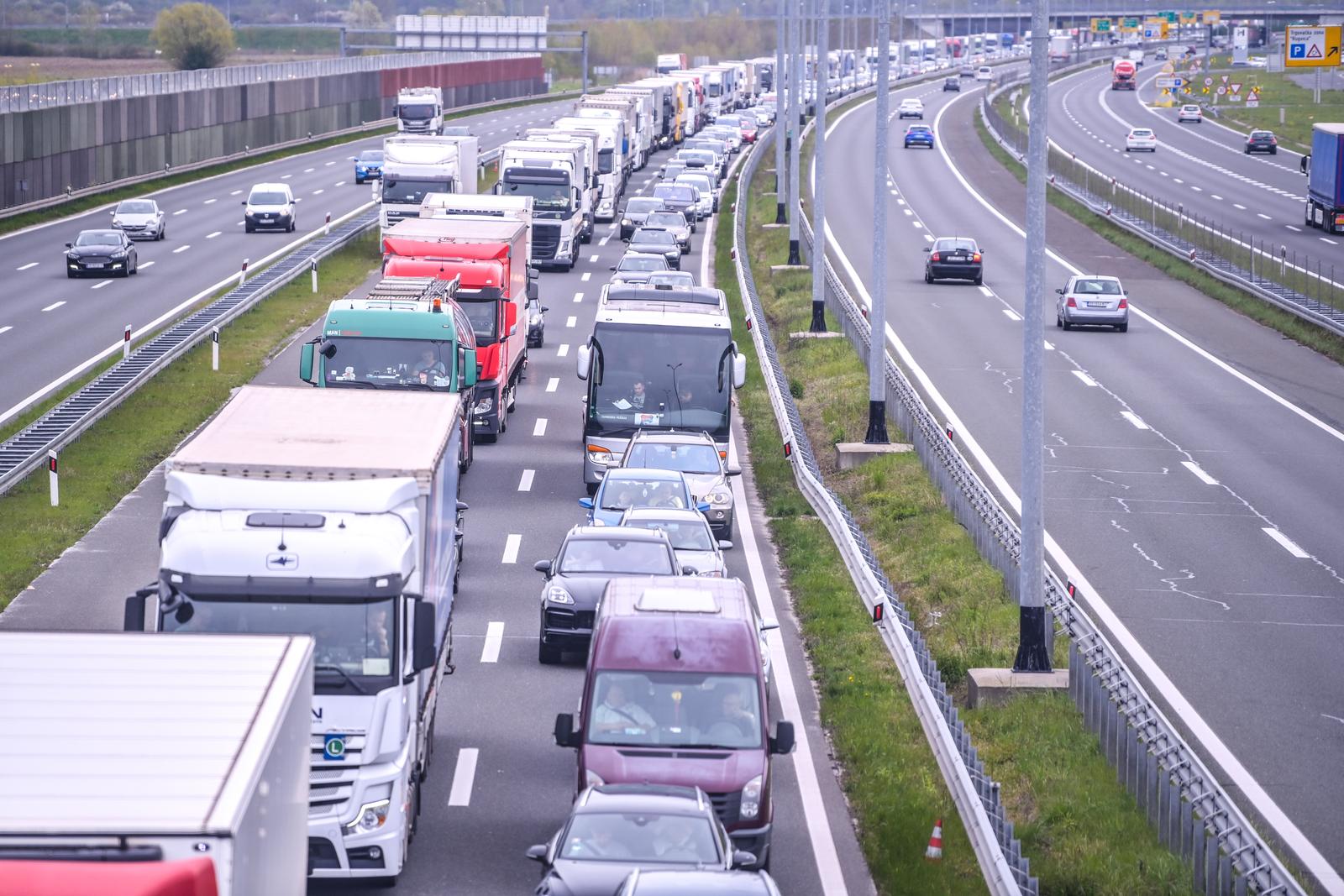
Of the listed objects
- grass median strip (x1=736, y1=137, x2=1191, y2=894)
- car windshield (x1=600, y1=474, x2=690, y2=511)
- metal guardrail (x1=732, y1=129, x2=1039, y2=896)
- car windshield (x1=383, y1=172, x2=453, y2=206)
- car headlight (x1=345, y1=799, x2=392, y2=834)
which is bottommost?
grass median strip (x1=736, y1=137, x2=1191, y2=894)

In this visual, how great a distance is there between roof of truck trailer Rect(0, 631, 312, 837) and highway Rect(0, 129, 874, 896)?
453 cm

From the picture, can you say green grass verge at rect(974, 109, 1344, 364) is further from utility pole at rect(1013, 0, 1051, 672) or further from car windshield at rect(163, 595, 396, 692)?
car windshield at rect(163, 595, 396, 692)

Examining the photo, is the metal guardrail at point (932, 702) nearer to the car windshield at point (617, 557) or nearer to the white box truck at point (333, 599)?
the car windshield at point (617, 557)

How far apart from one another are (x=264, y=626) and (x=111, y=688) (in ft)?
Result: 13.6

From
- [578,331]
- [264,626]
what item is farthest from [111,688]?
[578,331]

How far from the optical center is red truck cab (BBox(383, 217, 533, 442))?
30.7 metres

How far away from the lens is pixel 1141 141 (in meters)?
99.0

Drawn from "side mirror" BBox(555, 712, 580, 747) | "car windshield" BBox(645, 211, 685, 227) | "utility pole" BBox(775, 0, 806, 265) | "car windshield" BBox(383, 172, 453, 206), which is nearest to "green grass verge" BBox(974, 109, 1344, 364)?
"utility pole" BBox(775, 0, 806, 265)

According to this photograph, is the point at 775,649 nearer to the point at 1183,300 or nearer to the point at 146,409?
the point at 146,409

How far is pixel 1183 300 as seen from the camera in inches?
1975

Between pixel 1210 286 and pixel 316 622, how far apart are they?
43683 mm

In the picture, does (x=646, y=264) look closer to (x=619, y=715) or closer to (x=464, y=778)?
(x=464, y=778)

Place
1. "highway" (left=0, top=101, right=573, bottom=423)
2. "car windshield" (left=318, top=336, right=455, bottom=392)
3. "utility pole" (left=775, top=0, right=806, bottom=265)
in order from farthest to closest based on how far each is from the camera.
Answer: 1. "utility pole" (left=775, top=0, right=806, bottom=265)
2. "highway" (left=0, top=101, right=573, bottom=423)
3. "car windshield" (left=318, top=336, right=455, bottom=392)

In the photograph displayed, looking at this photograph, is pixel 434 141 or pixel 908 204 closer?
pixel 434 141
